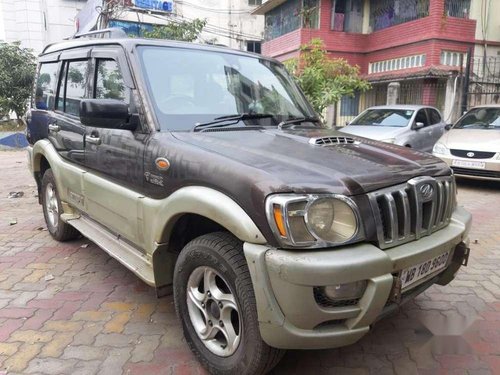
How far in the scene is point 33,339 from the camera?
2840 mm

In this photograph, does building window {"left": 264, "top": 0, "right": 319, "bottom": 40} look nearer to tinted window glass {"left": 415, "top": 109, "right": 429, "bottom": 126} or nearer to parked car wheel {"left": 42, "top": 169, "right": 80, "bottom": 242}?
tinted window glass {"left": 415, "top": 109, "right": 429, "bottom": 126}

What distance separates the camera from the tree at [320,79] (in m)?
7.56

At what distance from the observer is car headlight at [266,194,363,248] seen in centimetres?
194

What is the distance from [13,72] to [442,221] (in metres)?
17.7

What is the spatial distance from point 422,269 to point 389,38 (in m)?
17.5

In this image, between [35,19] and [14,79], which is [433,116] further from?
[35,19]

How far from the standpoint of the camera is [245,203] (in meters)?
2.05

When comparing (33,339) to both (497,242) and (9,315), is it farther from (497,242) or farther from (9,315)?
(497,242)

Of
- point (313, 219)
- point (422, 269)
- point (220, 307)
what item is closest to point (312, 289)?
point (313, 219)

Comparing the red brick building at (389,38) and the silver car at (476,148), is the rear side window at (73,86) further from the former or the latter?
the red brick building at (389,38)

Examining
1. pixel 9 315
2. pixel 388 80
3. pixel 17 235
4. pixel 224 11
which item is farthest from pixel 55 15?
pixel 9 315

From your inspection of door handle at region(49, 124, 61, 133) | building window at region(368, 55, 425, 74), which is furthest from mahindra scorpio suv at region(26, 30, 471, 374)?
building window at region(368, 55, 425, 74)

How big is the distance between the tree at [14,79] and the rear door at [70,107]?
13.9m

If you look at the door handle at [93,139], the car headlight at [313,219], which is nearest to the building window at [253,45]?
the door handle at [93,139]
